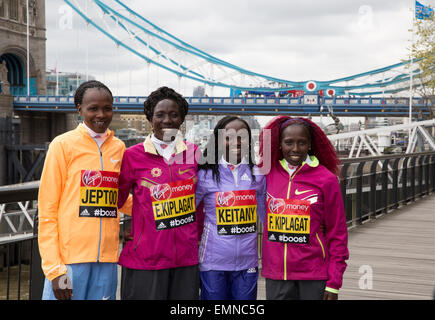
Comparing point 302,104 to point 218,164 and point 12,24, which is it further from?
point 218,164

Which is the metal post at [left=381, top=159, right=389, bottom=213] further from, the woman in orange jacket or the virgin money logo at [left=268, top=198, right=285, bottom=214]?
the woman in orange jacket

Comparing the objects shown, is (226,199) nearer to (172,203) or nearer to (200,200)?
(200,200)

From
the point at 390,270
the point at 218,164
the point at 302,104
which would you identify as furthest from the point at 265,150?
the point at 302,104

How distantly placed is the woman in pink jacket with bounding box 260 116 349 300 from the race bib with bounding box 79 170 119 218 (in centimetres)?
A: 62

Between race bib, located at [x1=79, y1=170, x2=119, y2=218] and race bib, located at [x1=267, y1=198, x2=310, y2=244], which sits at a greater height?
race bib, located at [x1=79, y1=170, x2=119, y2=218]

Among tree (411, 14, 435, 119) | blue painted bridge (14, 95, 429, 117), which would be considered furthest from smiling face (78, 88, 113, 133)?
blue painted bridge (14, 95, 429, 117)

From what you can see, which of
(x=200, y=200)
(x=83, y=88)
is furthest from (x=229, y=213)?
(x=83, y=88)

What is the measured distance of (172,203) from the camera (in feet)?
7.07

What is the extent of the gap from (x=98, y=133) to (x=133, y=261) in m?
0.51

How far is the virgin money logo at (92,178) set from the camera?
6.85ft

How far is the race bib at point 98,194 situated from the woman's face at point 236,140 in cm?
46

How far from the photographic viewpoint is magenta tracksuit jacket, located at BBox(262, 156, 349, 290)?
2139 mm

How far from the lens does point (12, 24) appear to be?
3656 cm
